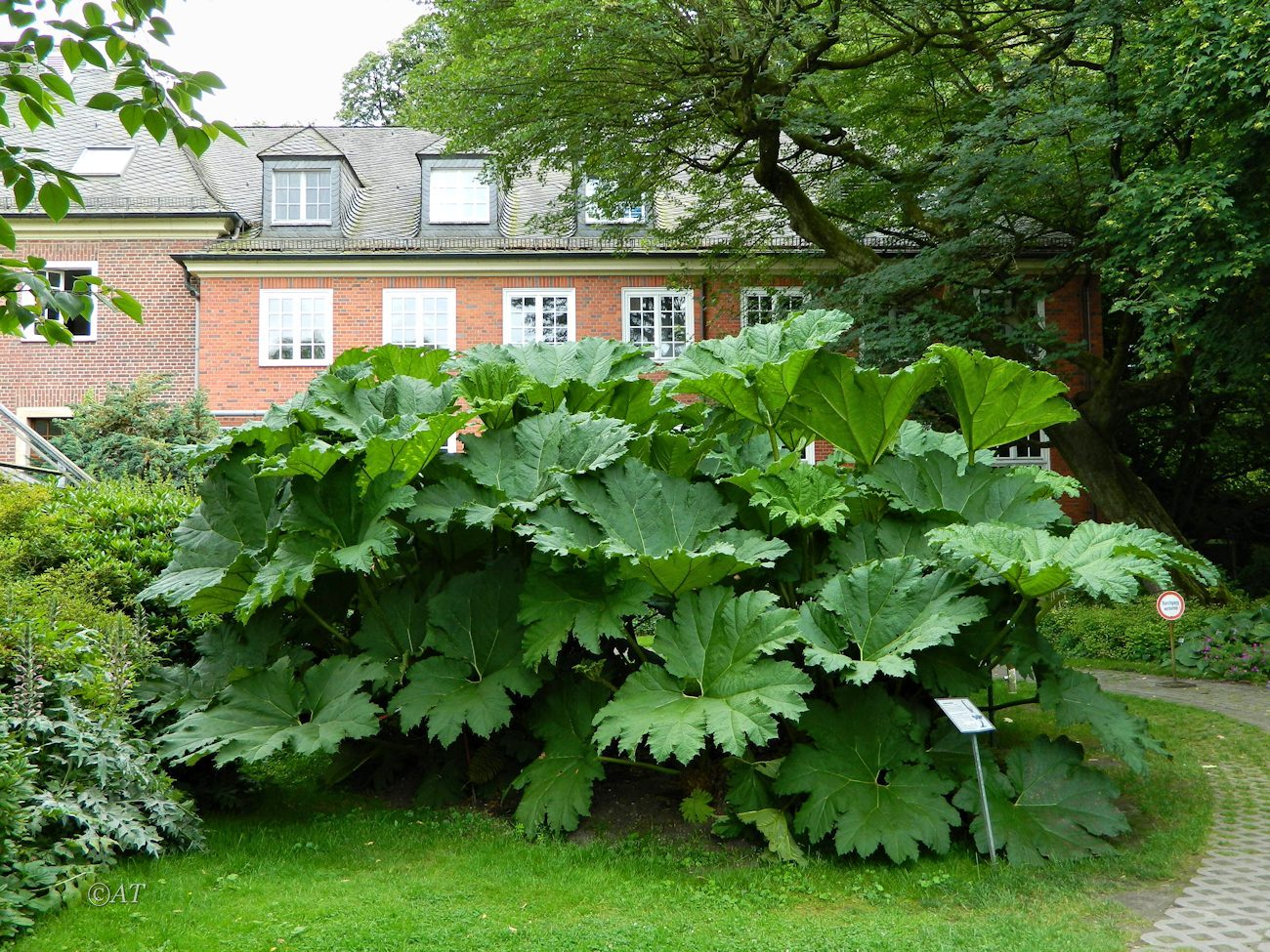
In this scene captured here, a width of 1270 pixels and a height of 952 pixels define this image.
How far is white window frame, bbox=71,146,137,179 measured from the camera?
2398 cm

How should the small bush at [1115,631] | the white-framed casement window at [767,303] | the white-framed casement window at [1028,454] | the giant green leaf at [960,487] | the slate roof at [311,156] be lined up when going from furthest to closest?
the slate roof at [311,156] < the white-framed casement window at [1028,454] < the white-framed casement window at [767,303] < the small bush at [1115,631] < the giant green leaf at [960,487]

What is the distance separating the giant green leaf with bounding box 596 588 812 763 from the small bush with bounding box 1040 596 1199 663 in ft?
34.4

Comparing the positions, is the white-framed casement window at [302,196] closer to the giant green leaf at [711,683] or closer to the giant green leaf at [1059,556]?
the giant green leaf at [711,683]

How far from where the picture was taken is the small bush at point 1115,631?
14.5 meters

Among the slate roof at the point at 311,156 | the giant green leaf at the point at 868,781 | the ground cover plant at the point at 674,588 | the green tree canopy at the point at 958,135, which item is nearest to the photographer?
the giant green leaf at the point at 868,781

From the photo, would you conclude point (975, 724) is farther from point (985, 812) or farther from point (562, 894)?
point (562, 894)

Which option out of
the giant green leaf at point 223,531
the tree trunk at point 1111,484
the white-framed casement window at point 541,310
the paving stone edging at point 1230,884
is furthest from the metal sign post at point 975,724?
the white-framed casement window at point 541,310

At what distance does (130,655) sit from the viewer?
6398mm

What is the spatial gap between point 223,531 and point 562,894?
321cm

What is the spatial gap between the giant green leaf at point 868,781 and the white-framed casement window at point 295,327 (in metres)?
18.8

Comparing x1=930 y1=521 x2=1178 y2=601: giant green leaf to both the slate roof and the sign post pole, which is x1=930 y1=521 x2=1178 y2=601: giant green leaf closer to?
the sign post pole

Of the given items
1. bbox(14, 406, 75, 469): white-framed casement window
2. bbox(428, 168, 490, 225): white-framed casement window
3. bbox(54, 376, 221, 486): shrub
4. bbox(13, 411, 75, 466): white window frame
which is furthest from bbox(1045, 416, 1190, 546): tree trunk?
bbox(13, 411, 75, 466): white window frame

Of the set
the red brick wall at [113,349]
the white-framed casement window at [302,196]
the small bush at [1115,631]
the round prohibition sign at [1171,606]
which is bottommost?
the small bush at [1115,631]

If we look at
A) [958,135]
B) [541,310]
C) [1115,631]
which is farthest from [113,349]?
[1115,631]
